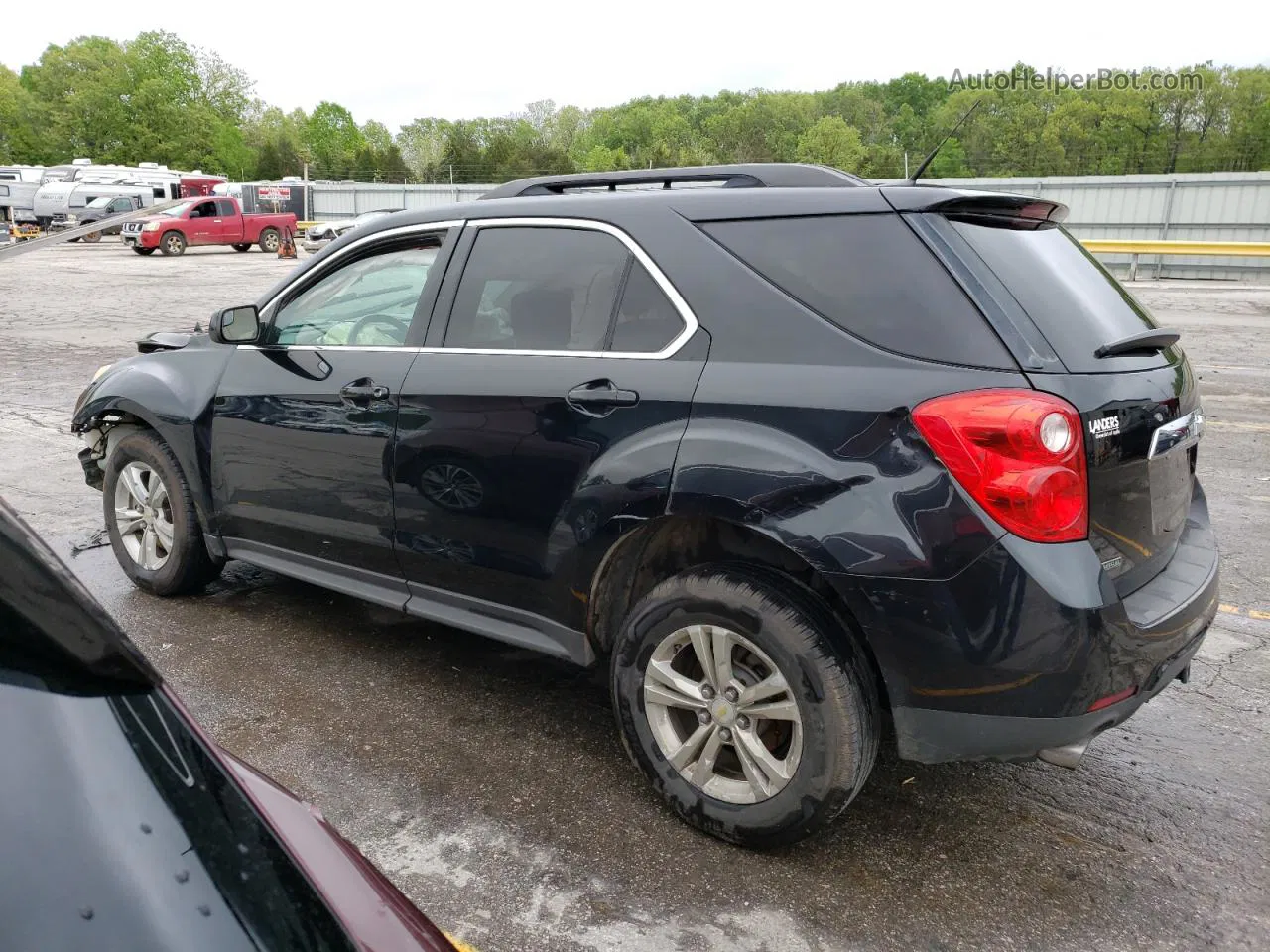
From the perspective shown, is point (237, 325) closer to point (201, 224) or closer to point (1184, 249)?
point (1184, 249)

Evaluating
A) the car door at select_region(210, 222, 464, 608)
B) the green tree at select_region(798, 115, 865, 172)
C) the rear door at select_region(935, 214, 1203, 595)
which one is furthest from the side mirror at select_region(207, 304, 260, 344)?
the green tree at select_region(798, 115, 865, 172)

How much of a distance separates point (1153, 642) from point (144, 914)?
2.38m

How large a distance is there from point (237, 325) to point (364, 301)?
22.7 inches

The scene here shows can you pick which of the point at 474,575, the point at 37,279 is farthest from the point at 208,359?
the point at 37,279

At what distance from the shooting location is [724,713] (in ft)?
9.35

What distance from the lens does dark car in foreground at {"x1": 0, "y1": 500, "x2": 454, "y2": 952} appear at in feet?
3.46

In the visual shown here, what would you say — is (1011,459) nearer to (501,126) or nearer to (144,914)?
(144,914)

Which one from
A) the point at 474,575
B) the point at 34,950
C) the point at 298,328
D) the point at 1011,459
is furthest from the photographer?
the point at 298,328

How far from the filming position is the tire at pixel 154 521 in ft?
14.7

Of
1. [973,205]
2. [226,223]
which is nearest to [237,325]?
[973,205]

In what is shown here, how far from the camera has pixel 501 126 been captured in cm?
13488

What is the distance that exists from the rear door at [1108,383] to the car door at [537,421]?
0.88 m

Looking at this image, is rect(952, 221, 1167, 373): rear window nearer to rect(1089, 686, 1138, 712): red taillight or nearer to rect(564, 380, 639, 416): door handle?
rect(1089, 686, 1138, 712): red taillight

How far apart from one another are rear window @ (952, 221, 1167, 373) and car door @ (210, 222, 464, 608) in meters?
1.90
